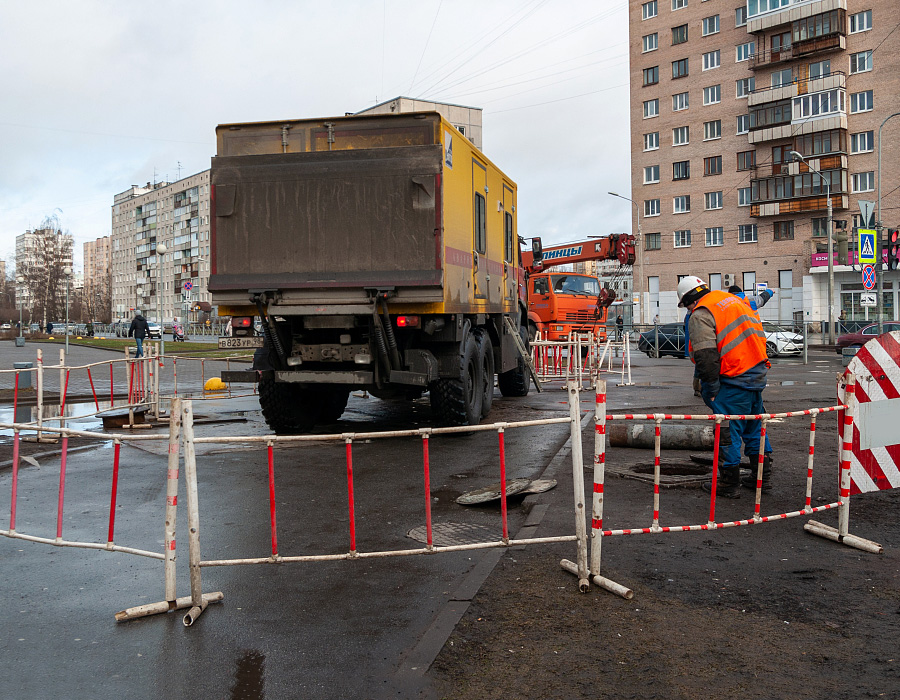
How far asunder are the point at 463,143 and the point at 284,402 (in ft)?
13.4

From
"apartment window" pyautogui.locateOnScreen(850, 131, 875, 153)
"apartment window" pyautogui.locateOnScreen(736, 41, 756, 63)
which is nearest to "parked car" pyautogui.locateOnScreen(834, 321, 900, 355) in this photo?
"apartment window" pyautogui.locateOnScreen(850, 131, 875, 153)

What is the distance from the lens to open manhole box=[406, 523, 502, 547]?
5.72 metres

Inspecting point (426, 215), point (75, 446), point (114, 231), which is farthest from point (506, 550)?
point (114, 231)

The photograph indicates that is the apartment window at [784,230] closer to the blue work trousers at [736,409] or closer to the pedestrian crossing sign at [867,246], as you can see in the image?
the pedestrian crossing sign at [867,246]

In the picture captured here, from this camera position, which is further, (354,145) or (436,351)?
(436,351)

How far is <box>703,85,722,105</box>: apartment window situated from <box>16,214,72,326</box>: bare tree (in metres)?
62.4

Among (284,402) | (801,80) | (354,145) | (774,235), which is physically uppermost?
(801,80)

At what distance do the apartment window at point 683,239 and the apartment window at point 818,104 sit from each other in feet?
33.8

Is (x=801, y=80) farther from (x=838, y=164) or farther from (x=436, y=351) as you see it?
(x=436, y=351)

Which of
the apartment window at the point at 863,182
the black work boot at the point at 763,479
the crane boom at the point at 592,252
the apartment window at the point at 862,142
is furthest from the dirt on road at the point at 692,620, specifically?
the apartment window at the point at 862,142

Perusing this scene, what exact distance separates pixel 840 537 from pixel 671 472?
2371 mm

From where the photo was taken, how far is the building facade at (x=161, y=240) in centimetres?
12400

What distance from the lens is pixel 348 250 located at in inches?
379

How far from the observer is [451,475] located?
830 centimetres
